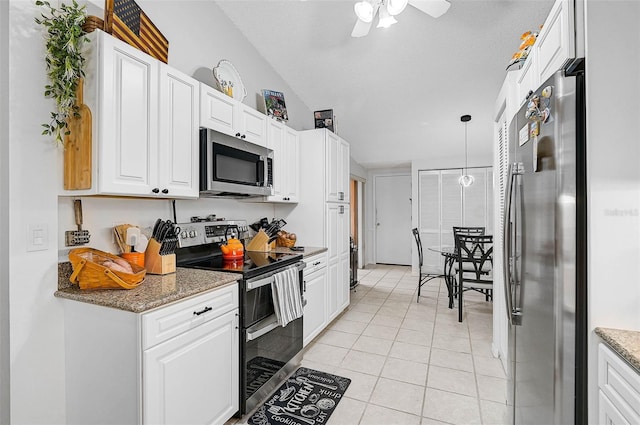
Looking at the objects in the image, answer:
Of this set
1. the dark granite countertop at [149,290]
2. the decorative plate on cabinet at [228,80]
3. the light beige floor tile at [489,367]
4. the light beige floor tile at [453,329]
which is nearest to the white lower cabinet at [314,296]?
the dark granite countertop at [149,290]

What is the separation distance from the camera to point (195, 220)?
2.43 meters

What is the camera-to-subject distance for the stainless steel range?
6.18 feet

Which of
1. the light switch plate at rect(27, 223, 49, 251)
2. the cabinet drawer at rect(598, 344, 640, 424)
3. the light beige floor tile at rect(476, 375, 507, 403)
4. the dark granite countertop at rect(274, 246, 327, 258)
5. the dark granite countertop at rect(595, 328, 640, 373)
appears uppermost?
the light switch plate at rect(27, 223, 49, 251)

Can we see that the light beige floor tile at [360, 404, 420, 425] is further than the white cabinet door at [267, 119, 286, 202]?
No

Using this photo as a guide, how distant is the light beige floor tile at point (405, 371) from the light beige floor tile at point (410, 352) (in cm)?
7

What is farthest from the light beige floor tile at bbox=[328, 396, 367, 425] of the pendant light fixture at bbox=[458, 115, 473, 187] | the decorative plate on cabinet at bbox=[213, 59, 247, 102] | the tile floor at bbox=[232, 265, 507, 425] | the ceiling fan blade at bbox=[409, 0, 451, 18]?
the pendant light fixture at bbox=[458, 115, 473, 187]

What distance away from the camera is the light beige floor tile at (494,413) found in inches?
74.1

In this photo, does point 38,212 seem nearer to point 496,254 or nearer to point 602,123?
point 602,123

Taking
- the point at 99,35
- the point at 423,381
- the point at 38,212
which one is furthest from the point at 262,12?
the point at 423,381

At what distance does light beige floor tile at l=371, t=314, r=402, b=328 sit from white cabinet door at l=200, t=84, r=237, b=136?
2.54 metres

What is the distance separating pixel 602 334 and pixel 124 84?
2204 mm

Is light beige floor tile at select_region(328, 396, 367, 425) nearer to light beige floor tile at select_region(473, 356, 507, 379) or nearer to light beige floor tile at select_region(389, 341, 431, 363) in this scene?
light beige floor tile at select_region(389, 341, 431, 363)

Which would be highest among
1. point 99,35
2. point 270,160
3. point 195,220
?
point 99,35

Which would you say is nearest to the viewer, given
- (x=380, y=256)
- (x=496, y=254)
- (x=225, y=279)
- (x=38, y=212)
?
(x=38, y=212)
